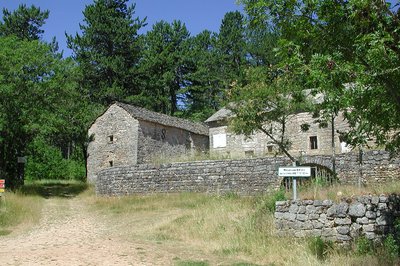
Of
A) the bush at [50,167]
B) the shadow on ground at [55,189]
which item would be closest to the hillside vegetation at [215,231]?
A: the shadow on ground at [55,189]

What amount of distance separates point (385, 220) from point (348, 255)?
1.56 metres

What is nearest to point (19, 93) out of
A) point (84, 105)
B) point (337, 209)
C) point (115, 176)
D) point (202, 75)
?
point (115, 176)

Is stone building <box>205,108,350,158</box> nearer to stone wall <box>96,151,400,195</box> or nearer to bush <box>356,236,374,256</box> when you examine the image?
stone wall <box>96,151,400,195</box>

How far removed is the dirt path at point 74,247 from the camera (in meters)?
9.58

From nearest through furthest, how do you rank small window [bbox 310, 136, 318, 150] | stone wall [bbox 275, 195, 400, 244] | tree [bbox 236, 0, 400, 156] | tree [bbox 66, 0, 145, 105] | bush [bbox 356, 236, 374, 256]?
tree [bbox 236, 0, 400, 156], bush [bbox 356, 236, 374, 256], stone wall [bbox 275, 195, 400, 244], small window [bbox 310, 136, 318, 150], tree [bbox 66, 0, 145, 105]

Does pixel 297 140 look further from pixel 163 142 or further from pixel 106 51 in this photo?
pixel 106 51

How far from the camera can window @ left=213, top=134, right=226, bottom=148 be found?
116 ft

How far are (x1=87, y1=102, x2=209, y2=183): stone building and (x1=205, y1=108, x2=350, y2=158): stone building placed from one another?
93.1 inches

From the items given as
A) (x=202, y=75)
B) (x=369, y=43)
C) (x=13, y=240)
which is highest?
(x=202, y=75)

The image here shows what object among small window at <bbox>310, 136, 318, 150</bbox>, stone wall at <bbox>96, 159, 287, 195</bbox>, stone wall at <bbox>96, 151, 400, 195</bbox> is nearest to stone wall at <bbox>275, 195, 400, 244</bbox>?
stone wall at <bbox>96, 151, 400, 195</bbox>

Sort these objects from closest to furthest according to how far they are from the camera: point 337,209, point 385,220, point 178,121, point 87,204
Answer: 1. point 385,220
2. point 337,209
3. point 87,204
4. point 178,121

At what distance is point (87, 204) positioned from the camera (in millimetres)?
23375

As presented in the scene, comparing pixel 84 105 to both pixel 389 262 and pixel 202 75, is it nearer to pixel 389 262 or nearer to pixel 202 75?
pixel 202 75

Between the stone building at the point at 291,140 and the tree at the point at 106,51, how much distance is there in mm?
13677
